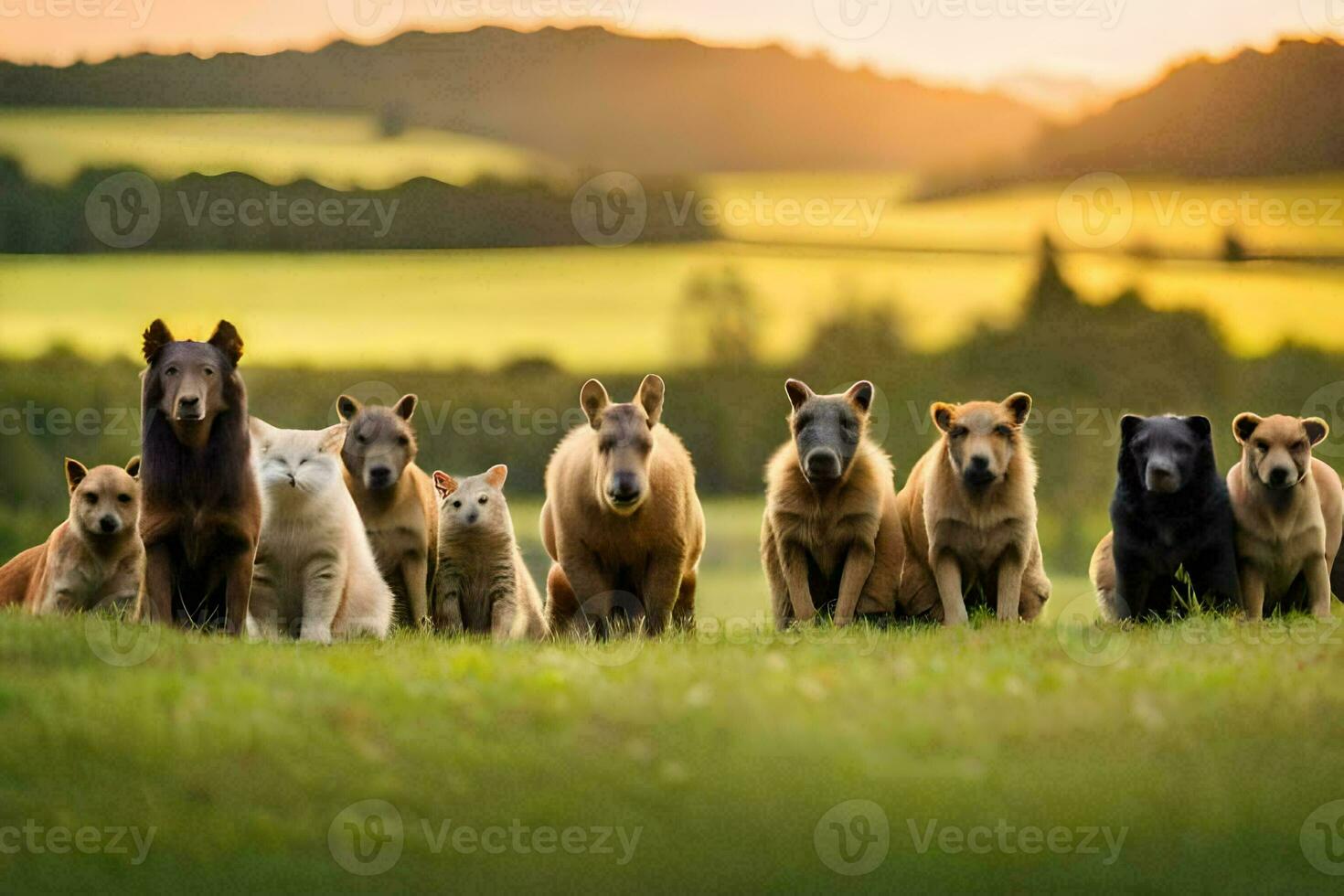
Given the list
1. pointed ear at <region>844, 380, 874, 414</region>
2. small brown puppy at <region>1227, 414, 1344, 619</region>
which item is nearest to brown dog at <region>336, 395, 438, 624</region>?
pointed ear at <region>844, 380, 874, 414</region>


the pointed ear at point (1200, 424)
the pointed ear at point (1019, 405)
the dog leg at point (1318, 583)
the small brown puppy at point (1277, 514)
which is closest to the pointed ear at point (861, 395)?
the pointed ear at point (1019, 405)

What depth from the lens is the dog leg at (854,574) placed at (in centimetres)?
1270

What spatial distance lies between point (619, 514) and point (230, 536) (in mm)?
2977

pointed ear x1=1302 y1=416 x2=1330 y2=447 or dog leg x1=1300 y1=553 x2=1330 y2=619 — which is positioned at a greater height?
pointed ear x1=1302 y1=416 x2=1330 y2=447

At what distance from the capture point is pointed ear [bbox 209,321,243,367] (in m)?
11.0

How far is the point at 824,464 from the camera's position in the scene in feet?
40.4

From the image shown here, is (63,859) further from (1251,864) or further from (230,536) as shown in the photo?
(1251,864)

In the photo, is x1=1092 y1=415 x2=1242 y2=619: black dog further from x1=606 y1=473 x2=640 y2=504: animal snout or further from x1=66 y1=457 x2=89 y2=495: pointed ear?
x1=66 y1=457 x2=89 y2=495: pointed ear

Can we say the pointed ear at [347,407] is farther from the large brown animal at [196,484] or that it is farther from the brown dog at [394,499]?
the large brown animal at [196,484]

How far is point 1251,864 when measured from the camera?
7.95 meters

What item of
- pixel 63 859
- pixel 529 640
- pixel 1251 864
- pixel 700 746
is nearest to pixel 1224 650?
pixel 1251 864

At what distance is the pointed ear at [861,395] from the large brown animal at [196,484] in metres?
4.74

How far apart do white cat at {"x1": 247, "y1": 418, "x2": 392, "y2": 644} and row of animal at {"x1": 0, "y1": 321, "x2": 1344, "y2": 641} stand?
0.02 metres

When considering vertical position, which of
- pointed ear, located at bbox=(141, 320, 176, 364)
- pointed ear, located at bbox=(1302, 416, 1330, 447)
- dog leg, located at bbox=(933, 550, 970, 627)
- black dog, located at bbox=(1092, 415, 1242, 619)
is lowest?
dog leg, located at bbox=(933, 550, 970, 627)
